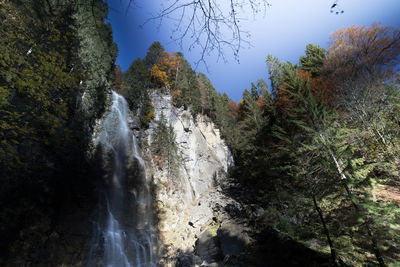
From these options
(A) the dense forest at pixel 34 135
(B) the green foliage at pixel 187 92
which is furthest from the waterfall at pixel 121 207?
(B) the green foliage at pixel 187 92

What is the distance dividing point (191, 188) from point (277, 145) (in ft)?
Result: 33.8

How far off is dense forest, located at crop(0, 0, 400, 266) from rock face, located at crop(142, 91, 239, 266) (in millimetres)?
2713

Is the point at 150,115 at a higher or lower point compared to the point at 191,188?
higher

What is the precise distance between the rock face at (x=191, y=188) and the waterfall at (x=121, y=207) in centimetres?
126

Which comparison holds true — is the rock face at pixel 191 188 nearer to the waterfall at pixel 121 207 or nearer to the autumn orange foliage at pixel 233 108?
the waterfall at pixel 121 207

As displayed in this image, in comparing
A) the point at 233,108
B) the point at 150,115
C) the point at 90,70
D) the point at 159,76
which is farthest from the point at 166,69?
the point at 233,108

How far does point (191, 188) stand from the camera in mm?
17016

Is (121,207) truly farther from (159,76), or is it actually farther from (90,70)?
(159,76)

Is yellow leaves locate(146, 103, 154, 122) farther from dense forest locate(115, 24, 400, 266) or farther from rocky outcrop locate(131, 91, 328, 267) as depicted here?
rocky outcrop locate(131, 91, 328, 267)

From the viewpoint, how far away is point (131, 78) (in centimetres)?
2467

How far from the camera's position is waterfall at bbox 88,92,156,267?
8.56m

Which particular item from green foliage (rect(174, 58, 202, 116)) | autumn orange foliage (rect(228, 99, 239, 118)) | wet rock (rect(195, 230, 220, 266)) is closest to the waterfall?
wet rock (rect(195, 230, 220, 266))

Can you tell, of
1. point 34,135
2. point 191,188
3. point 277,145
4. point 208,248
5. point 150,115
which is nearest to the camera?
point 34,135

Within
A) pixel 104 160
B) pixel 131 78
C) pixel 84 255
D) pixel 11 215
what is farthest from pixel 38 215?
pixel 131 78
